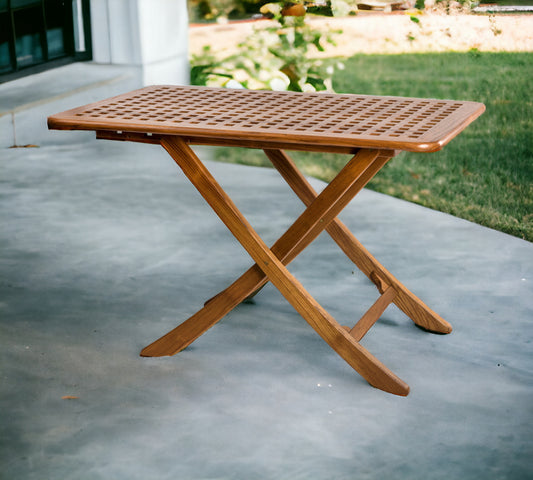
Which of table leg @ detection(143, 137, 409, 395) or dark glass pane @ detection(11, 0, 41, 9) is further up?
dark glass pane @ detection(11, 0, 41, 9)

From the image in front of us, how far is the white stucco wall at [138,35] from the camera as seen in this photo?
19.8 ft

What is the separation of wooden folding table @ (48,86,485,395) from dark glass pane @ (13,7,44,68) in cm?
344

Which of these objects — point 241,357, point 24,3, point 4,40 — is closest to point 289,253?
point 241,357

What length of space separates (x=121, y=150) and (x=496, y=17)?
4.46 metres

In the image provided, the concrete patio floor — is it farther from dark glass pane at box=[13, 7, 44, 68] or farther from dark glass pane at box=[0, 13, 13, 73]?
dark glass pane at box=[13, 7, 44, 68]

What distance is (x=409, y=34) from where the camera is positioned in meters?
9.05

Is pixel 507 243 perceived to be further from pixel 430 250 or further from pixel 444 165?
pixel 444 165

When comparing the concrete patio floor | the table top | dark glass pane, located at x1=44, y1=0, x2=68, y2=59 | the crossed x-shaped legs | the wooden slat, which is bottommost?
the concrete patio floor

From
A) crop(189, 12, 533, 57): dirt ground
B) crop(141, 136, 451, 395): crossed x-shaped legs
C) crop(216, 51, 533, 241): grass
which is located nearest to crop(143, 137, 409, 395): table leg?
crop(141, 136, 451, 395): crossed x-shaped legs

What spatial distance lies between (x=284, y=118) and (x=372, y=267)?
70 centimetres

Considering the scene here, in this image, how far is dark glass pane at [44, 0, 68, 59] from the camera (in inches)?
237

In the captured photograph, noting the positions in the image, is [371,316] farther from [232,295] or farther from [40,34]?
[40,34]

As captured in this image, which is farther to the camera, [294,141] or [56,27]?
[56,27]

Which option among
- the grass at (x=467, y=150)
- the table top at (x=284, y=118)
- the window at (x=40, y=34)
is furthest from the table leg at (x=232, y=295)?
the window at (x=40, y=34)
